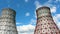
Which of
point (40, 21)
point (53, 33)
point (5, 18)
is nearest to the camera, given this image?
point (53, 33)

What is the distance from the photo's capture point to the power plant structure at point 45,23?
4876 centimetres

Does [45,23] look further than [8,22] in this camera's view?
No

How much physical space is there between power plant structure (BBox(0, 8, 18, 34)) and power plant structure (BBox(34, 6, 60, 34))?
10.1 meters

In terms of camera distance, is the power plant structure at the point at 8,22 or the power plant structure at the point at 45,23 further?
the power plant structure at the point at 8,22

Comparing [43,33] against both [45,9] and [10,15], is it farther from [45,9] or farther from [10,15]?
[10,15]

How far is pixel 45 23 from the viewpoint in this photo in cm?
5044

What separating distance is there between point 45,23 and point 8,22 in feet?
51.8

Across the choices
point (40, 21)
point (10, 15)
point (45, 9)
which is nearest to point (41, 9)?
point (45, 9)

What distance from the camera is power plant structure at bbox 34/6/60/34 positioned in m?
48.8

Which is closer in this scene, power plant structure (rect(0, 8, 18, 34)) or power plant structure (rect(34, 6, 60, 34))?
power plant structure (rect(34, 6, 60, 34))

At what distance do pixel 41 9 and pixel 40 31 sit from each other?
9719 millimetres

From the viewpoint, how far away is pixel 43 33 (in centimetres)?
4831

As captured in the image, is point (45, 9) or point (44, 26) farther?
point (45, 9)

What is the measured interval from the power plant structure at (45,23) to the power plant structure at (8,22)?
398 inches
